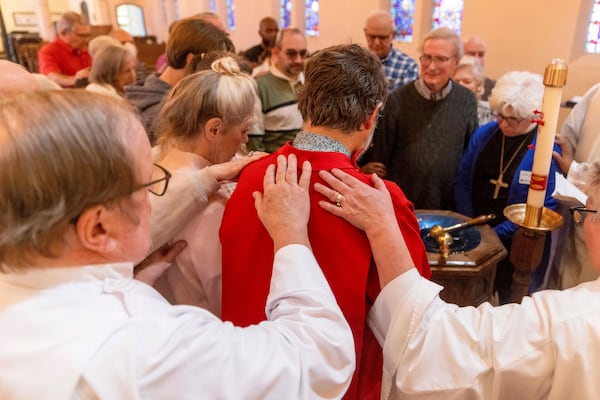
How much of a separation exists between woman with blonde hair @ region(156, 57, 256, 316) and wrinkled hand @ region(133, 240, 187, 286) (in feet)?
0.12

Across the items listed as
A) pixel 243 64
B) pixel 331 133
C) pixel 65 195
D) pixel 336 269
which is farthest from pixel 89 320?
pixel 243 64

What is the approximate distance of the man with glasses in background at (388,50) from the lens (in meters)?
4.01

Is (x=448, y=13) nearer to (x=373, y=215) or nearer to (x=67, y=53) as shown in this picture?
(x=67, y=53)

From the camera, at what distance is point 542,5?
16.6 ft

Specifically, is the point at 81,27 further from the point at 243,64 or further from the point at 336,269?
the point at 336,269

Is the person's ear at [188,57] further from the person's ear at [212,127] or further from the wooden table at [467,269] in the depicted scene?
the wooden table at [467,269]

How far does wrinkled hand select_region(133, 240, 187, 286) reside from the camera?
4.61 ft

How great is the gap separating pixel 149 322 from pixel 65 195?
0.25 meters

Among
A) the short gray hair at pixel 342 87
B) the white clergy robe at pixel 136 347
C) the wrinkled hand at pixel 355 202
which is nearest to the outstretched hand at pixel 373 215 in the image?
the wrinkled hand at pixel 355 202

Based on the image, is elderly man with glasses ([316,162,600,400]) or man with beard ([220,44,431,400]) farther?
man with beard ([220,44,431,400])

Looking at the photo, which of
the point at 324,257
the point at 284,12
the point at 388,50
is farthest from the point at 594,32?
the point at 284,12

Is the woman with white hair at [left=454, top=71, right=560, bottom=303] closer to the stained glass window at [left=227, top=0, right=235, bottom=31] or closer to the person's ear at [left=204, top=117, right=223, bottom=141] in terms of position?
the person's ear at [left=204, top=117, right=223, bottom=141]

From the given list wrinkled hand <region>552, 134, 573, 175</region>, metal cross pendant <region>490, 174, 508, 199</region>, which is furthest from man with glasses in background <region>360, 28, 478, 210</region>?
wrinkled hand <region>552, 134, 573, 175</region>

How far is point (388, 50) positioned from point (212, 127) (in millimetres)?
2983
